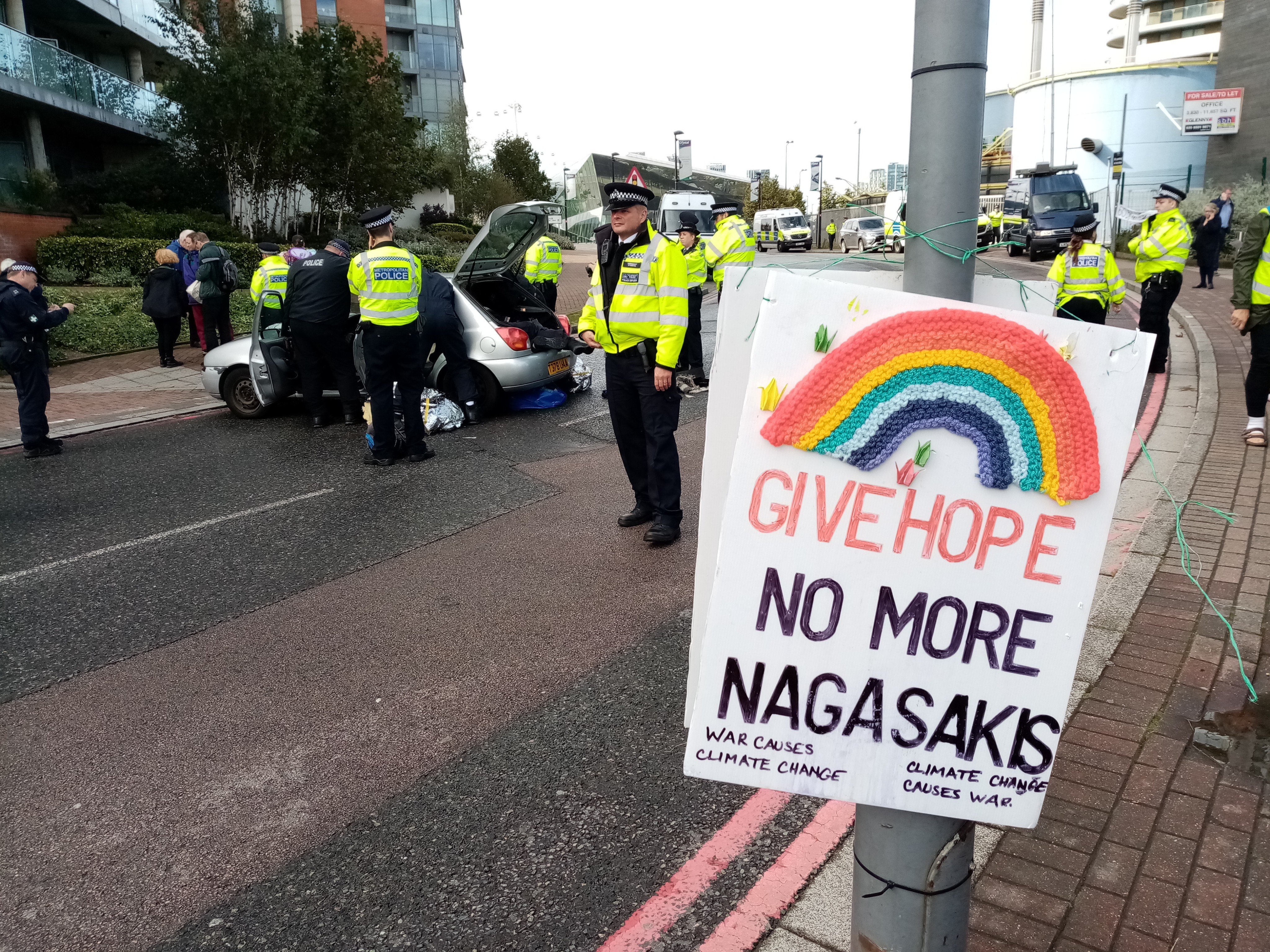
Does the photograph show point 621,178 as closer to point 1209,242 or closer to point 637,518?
point 1209,242

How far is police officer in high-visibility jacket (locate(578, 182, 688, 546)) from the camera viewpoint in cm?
516

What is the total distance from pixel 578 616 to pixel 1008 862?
2.46 m

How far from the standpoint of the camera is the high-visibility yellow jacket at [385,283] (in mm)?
7422

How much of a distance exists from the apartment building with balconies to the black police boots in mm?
20324

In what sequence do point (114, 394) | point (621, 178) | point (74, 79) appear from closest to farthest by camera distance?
1. point (114, 394)
2. point (74, 79)
3. point (621, 178)

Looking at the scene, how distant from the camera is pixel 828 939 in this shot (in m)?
2.44

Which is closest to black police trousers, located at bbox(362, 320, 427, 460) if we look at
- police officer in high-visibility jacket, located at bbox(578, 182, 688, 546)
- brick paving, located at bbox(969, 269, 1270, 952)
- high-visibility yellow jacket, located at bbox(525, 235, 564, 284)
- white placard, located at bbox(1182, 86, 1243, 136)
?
police officer in high-visibility jacket, located at bbox(578, 182, 688, 546)

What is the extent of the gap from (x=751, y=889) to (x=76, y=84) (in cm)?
2755

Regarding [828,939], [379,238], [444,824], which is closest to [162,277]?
[379,238]

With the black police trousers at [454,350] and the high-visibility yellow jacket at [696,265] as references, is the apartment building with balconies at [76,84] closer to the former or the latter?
the black police trousers at [454,350]

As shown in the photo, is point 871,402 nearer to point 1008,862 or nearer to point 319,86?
point 1008,862

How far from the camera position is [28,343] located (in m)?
8.25

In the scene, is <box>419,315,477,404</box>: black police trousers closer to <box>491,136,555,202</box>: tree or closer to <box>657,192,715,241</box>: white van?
<box>657,192,715,241</box>: white van

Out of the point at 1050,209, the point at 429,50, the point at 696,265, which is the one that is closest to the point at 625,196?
the point at 696,265
